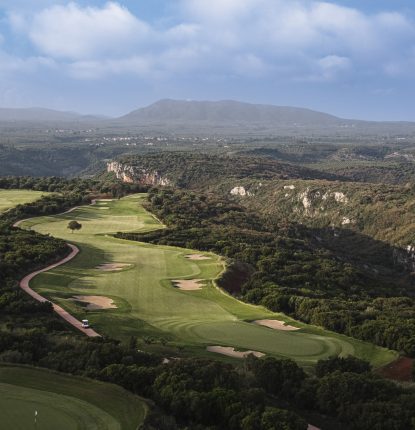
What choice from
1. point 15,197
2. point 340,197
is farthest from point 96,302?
point 340,197

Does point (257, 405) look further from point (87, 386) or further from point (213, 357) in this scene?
point (213, 357)

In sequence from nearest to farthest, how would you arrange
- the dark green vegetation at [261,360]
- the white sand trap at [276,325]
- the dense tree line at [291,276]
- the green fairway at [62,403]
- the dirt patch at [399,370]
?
the green fairway at [62,403] < the dark green vegetation at [261,360] < the dirt patch at [399,370] < the white sand trap at [276,325] < the dense tree line at [291,276]

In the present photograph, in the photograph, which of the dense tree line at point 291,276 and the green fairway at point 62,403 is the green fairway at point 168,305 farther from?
the green fairway at point 62,403

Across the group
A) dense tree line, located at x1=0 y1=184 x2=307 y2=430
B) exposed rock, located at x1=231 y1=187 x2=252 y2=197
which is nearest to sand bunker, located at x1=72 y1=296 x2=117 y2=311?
dense tree line, located at x1=0 y1=184 x2=307 y2=430

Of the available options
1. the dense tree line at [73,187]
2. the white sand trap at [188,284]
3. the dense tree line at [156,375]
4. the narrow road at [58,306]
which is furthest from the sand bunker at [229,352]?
the dense tree line at [73,187]

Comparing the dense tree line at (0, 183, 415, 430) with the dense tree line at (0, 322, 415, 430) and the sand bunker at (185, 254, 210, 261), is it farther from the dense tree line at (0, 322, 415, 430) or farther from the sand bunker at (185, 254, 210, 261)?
the sand bunker at (185, 254, 210, 261)

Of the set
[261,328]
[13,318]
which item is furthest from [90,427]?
[261,328]

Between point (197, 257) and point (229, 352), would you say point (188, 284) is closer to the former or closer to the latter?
point (197, 257)
